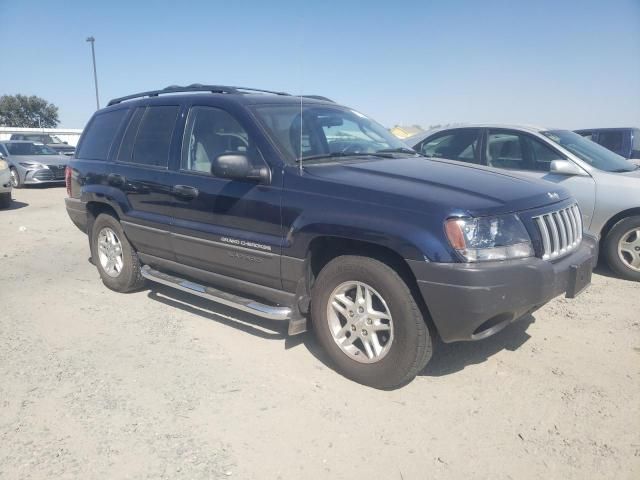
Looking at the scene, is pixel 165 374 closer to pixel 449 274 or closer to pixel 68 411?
pixel 68 411

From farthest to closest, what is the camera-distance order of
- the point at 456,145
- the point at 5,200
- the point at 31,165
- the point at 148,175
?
the point at 31,165
the point at 5,200
the point at 456,145
the point at 148,175

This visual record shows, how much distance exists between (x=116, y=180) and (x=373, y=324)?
9.96 feet

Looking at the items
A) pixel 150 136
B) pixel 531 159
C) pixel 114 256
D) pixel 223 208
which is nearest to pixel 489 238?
pixel 223 208

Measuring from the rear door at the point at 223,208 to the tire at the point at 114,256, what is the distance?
86 centimetres

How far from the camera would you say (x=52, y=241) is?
7949 millimetres

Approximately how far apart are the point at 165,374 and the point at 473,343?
230 cm

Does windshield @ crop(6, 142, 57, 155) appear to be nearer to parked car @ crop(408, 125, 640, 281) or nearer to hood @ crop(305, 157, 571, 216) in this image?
parked car @ crop(408, 125, 640, 281)

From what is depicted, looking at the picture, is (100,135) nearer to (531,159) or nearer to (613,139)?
(531,159)

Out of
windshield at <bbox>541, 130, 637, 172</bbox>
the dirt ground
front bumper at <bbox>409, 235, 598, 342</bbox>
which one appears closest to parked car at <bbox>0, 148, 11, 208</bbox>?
the dirt ground

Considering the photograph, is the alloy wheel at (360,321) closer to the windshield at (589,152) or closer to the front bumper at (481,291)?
the front bumper at (481,291)

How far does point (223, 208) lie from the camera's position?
3859 millimetres

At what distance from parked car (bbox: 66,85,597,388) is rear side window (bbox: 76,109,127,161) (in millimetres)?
209

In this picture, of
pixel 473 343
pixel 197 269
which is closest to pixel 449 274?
pixel 473 343

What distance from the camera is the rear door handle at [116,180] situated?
4830 mm
